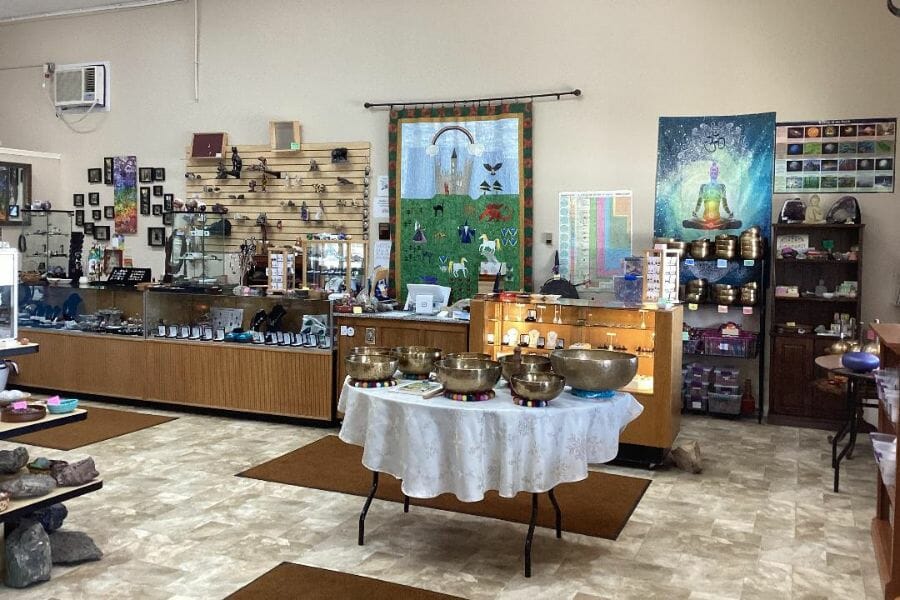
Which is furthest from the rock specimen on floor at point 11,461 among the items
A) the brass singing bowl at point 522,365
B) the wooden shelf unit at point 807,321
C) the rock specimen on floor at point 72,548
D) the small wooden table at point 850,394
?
the wooden shelf unit at point 807,321

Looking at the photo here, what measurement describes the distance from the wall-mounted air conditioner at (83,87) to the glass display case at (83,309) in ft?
9.93

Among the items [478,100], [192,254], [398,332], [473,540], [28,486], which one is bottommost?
[473,540]

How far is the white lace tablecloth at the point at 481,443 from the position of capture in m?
3.76

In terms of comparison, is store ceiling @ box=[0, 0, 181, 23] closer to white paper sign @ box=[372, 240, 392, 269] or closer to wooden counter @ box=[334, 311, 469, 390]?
white paper sign @ box=[372, 240, 392, 269]

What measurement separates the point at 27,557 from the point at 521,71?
6.47 metres

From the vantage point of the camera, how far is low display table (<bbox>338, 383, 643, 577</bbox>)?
3.76 m

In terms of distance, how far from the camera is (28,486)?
3.93m

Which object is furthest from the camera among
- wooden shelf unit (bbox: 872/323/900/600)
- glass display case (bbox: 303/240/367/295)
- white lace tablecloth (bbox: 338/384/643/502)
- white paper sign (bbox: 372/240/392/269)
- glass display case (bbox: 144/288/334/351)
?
white paper sign (bbox: 372/240/392/269)

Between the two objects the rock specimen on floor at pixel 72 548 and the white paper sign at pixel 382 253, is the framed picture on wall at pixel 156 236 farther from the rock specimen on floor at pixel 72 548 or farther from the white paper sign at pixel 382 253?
the rock specimen on floor at pixel 72 548

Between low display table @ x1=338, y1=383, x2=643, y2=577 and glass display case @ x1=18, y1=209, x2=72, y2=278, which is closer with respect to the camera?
low display table @ x1=338, y1=383, x2=643, y2=577

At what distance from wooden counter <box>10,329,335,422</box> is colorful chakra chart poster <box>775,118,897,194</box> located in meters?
4.76

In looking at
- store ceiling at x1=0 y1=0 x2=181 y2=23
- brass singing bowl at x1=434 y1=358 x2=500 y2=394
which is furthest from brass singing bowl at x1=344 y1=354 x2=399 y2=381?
store ceiling at x1=0 y1=0 x2=181 y2=23

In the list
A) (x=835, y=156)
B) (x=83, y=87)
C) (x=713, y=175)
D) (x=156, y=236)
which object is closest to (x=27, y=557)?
(x=713, y=175)

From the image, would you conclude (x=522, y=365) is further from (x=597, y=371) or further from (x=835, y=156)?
(x=835, y=156)
